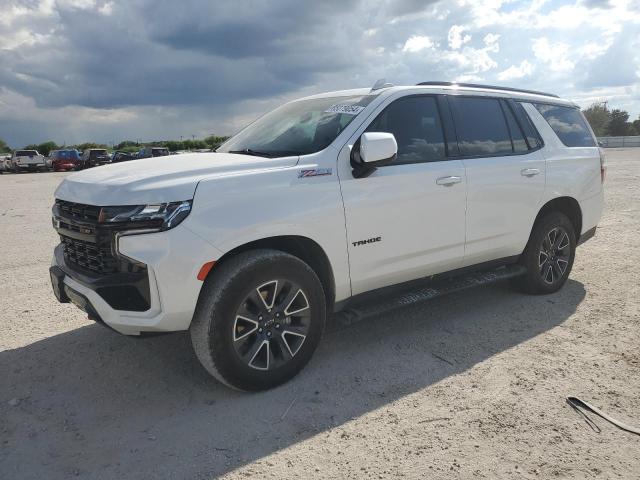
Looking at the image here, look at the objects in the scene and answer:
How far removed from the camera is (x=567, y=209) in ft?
17.5

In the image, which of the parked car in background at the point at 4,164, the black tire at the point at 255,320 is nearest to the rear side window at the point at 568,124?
the black tire at the point at 255,320

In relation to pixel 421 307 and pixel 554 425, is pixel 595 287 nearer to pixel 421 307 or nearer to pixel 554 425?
pixel 421 307

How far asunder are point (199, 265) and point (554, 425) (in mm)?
2232

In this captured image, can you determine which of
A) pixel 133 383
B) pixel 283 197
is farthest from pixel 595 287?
pixel 133 383

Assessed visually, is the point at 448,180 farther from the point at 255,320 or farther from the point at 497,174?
the point at 255,320

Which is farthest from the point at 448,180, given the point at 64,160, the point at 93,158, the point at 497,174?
the point at 64,160

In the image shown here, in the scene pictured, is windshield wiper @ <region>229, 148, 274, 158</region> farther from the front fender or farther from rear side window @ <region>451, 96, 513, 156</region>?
rear side window @ <region>451, 96, 513, 156</region>

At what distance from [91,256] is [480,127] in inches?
130

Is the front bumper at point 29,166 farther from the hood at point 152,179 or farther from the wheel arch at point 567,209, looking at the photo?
the wheel arch at point 567,209

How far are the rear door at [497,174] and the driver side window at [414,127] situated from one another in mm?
249

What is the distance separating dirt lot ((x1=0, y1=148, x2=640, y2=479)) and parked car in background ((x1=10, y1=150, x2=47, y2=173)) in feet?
118

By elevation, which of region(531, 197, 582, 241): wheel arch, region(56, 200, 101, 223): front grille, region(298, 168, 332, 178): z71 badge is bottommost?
region(531, 197, 582, 241): wheel arch

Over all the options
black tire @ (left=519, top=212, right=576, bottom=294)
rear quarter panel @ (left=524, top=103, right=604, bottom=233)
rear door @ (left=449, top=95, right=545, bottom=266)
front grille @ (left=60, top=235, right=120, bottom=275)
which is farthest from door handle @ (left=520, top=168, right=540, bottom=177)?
front grille @ (left=60, top=235, right=120, bottom=275)

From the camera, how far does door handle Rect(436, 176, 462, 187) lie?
13.2 feet
